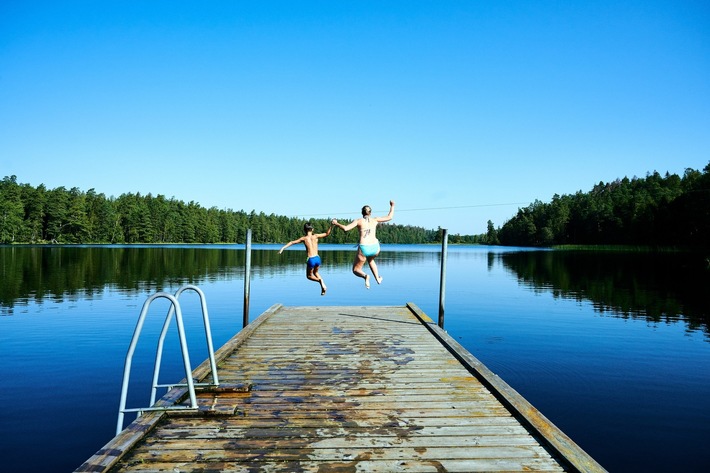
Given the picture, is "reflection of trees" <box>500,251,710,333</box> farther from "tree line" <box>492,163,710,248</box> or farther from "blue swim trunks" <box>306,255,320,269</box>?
"tree line" <box>492,163,710,248</box>

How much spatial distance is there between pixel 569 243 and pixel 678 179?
3276 cm

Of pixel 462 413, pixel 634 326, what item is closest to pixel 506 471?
pixel 462 413

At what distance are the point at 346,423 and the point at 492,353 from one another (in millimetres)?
10211

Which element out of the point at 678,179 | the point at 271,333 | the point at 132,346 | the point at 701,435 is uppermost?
the point at 678,179

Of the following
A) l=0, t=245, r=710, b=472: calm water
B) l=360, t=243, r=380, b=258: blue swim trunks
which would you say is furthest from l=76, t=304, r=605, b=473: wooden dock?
l=0, t=245, r=710, b=472: calm water

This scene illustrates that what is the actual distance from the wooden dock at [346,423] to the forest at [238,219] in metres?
89.9

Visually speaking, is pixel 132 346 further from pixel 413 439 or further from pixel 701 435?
pixel 701 435

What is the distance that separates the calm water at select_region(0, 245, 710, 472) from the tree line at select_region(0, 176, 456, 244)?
156 feet

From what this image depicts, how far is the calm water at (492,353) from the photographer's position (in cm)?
830

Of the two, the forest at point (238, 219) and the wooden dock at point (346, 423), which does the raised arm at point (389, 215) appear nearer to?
the wooden dock at point (346, 423)

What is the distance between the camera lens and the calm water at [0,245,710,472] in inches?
327

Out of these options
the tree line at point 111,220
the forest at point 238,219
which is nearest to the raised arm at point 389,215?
the tree line at point 111,220

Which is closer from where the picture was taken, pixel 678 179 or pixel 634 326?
pixel 634 326

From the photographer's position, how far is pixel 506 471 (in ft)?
13.9
